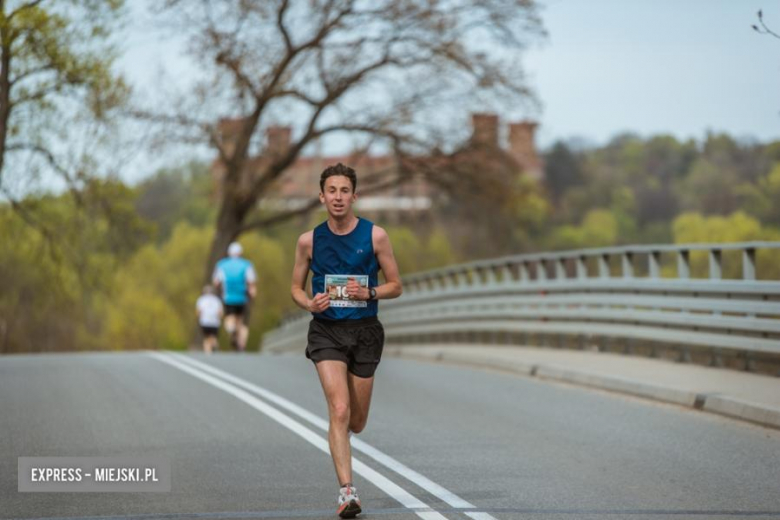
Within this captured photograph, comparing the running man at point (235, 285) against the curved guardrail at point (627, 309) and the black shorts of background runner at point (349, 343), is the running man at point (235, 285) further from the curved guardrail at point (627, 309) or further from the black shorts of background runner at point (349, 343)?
the black shorts of background runner at point (349, 343)

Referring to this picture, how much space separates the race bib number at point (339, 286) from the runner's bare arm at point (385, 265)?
0.12 m

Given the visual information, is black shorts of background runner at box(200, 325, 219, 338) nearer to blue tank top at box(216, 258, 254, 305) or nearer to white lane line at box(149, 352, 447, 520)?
blue tank top at box(216, 258, 254, 305)

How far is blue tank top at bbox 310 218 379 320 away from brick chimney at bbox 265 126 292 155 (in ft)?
92.0

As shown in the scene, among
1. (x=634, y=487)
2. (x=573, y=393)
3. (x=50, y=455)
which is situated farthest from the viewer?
(x=573, y=393)

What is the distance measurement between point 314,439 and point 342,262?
3.57 m

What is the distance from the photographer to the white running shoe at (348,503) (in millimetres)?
7018

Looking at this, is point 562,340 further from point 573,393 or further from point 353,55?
point 353,55

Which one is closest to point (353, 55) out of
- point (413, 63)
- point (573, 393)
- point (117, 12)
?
point (413, 63)

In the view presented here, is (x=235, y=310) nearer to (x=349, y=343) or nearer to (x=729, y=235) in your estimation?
(x=349, y=343)

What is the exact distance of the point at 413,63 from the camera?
112ft

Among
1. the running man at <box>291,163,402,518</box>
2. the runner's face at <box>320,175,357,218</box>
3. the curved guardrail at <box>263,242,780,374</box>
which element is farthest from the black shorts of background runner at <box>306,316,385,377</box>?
the curved guardrail at <box>263,242,780,374</box>

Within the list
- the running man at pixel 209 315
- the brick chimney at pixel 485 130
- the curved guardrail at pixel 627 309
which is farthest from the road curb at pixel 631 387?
the brick chimney at pixel 485 130

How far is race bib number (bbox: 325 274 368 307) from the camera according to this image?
24.0 ft

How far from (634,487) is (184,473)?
9.20ft
